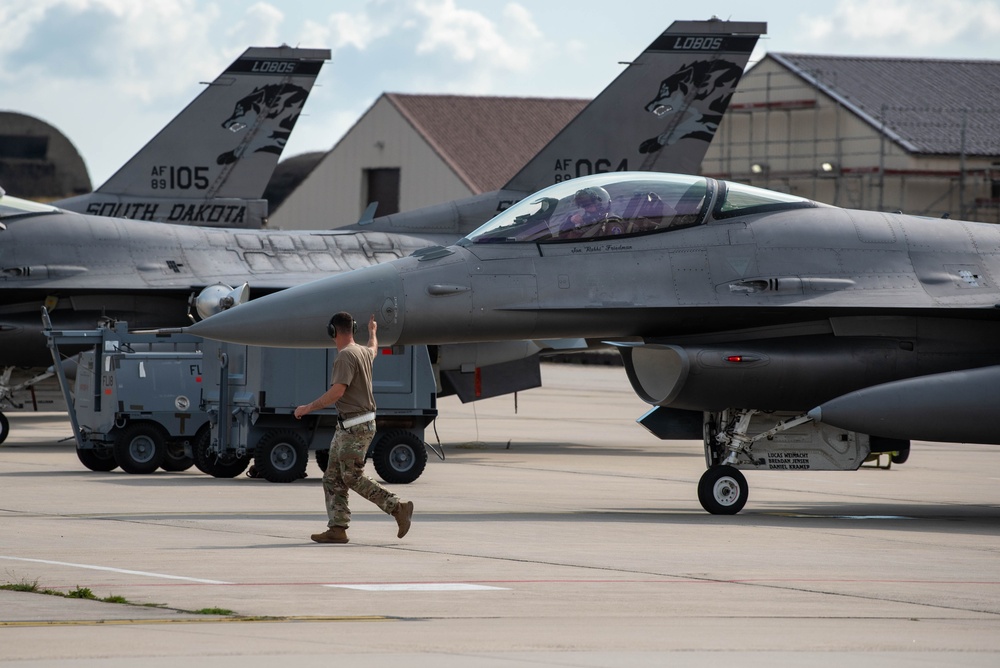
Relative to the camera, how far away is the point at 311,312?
1188 centimetres

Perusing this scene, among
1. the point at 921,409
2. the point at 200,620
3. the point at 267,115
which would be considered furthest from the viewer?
the point at 267,115

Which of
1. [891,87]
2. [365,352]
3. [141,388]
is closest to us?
[365,352]

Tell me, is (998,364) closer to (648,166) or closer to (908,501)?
(908,501)

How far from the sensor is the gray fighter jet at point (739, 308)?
12.4m

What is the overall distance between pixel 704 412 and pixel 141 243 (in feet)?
38.2

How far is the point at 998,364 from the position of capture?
1326cm

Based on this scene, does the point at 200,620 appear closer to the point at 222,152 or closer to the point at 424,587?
the point at 424,587

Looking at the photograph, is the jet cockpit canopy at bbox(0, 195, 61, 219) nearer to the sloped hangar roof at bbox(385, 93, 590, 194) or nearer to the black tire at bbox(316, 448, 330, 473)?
the black tire at bbox(316, 448, 330, 473)

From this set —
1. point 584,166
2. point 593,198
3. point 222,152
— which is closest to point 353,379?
point 593,198

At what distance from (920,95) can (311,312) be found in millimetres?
47342

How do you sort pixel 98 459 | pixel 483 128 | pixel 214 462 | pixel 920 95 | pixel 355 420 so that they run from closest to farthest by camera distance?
1. pixel 355 420
2. pixel 214 462
3. pixel 98 459
4. pixel 920 95
5. pixel 483 128

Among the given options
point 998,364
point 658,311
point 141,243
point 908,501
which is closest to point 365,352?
point 658,311

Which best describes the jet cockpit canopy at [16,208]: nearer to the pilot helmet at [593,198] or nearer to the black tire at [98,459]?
the black tire at [98,459]

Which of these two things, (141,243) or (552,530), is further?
(141,243)
